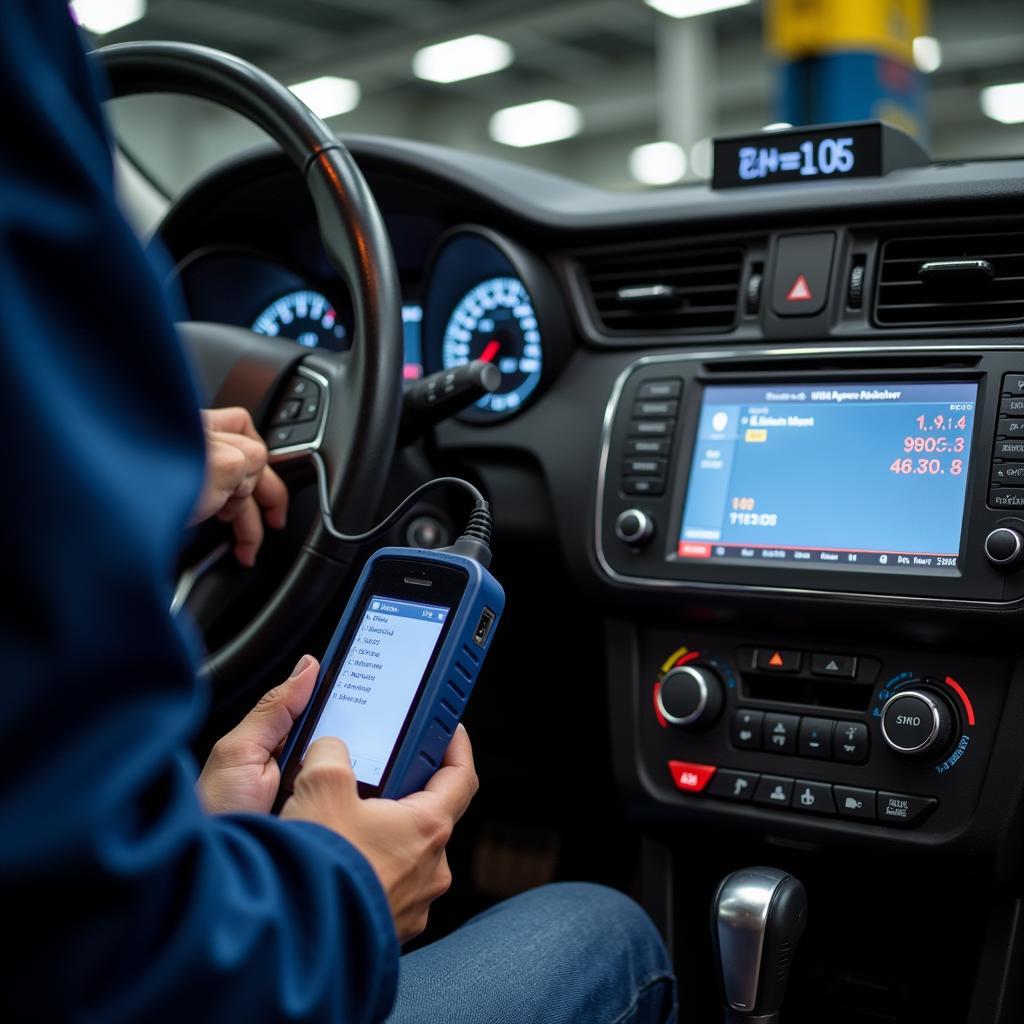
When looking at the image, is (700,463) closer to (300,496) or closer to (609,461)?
(609,461)

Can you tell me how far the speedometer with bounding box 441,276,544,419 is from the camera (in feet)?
4.34

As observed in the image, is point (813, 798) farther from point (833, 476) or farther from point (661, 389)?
point (661, 389)

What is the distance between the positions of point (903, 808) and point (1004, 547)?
0.22 metres

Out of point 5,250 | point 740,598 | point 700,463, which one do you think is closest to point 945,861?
point 740,598

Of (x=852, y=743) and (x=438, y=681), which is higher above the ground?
(x=438, y=681)

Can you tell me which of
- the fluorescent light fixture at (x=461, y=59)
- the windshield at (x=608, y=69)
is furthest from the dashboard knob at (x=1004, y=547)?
the fluorescent light fixture at (x=461, y=59)

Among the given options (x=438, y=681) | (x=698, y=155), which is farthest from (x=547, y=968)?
(x=698, y=155)

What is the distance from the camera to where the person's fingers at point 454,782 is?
671 millimetres

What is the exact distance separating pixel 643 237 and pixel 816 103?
3283 millimetres

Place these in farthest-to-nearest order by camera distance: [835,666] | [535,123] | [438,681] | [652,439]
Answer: [535,123]
[652,439]
[835,666]
[438,681]

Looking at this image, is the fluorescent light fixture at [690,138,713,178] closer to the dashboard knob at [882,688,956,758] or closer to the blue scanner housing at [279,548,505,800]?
the dashboard knob at [882,688,956,758]

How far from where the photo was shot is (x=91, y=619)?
0.41m

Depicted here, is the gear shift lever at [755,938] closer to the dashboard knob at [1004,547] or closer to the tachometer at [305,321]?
the dashboard knob at [1004,547]

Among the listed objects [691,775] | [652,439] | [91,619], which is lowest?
[691,775]
